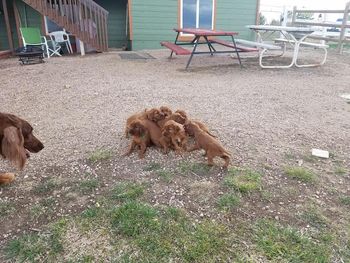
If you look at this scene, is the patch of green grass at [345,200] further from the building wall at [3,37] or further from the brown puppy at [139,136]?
the building wall at [3,37]

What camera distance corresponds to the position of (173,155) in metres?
2.95

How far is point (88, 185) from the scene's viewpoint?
246cm

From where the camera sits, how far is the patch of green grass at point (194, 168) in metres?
2.67

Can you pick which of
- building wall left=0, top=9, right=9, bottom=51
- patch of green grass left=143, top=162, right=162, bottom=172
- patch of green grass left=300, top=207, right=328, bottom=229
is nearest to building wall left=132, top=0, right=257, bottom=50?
building wall left=0, top=9, right=9, bottom=51

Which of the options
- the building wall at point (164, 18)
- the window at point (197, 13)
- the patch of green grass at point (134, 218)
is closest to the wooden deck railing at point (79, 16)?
the building wall at point (164, 18)

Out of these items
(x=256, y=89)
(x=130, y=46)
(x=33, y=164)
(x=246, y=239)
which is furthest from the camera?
(x=130, y=46)

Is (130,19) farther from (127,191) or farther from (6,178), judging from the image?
(127,191)

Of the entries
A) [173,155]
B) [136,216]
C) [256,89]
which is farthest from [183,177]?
[256,89]

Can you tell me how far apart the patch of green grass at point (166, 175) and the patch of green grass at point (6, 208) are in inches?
44.1

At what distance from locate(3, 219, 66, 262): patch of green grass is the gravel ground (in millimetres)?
1022

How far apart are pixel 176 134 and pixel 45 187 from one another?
118cm

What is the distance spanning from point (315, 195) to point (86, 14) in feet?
27.0

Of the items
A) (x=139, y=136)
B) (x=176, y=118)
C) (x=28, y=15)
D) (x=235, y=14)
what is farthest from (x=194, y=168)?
(x=235, y=14)

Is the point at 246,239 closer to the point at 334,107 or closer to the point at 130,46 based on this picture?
the point at 334,107
